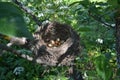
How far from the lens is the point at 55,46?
3.43 ft

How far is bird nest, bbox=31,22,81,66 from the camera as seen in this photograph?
94cm

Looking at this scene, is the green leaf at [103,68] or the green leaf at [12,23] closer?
the green leaf at [12,23]

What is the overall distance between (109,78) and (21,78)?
9.15 ft

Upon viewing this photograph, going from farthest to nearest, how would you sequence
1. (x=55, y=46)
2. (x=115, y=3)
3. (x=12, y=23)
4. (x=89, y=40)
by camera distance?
(x=89, y=40), (x=55, y=46), (x=115, y=3), (x=12, y=23)

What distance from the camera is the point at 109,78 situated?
3.24ft

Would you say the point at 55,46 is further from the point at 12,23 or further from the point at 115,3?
the point at 12,23

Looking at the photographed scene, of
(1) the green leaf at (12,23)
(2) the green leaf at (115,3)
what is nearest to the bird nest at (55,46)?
(2) the green leaf at (115,3)

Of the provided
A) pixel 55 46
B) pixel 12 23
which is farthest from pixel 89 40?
pixel 12 23

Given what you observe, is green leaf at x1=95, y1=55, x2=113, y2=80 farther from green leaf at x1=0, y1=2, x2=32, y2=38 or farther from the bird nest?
green leaf at x1=0, y1=2, x2=32, y2=38

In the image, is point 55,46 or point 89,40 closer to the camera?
point 55,46

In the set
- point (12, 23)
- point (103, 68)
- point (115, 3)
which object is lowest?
point (103, 68)

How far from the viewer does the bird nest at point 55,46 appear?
940mm

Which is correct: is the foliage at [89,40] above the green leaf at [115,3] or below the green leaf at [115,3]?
below

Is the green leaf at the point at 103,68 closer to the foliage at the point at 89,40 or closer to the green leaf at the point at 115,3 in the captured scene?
the foliage at the point at 89,40
